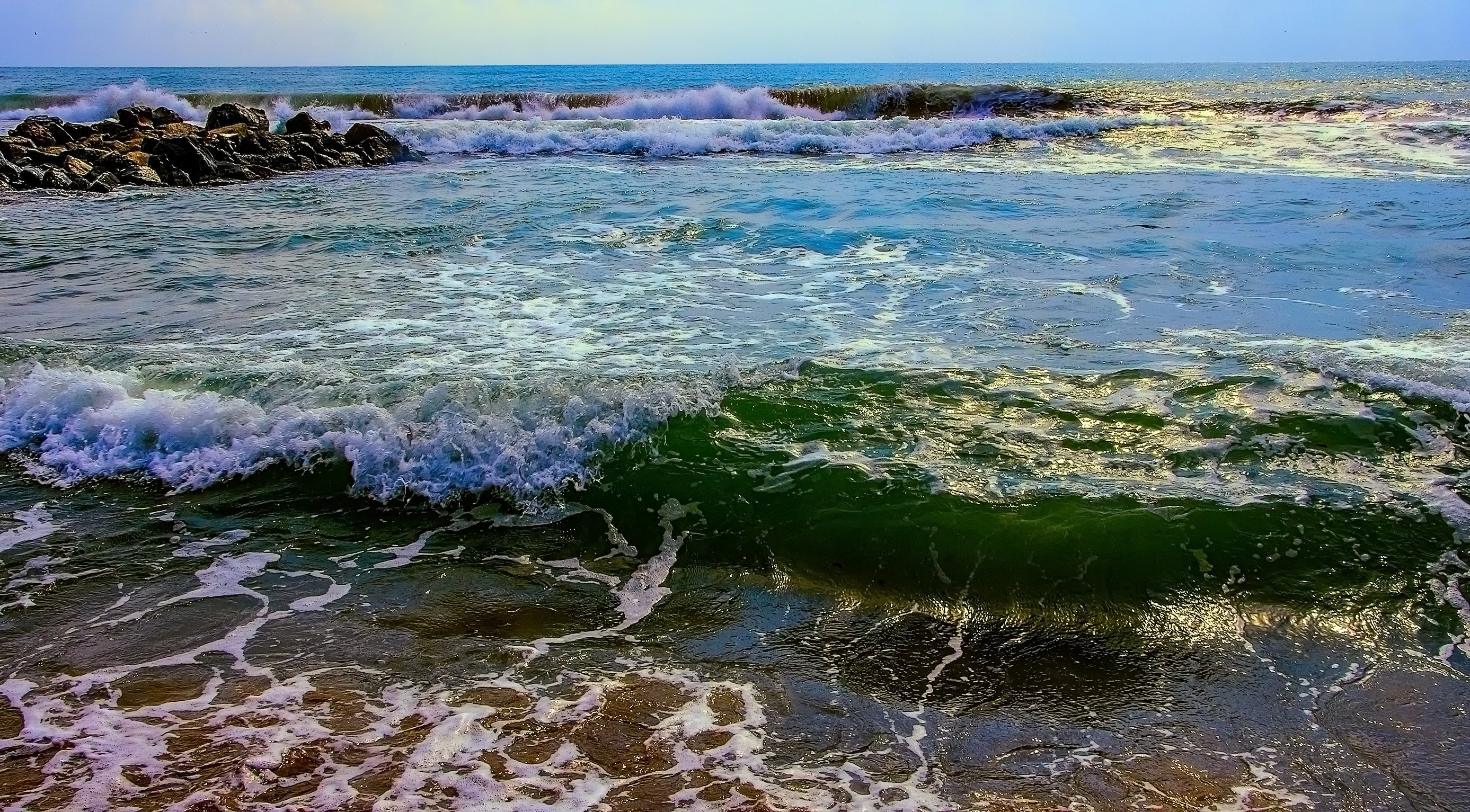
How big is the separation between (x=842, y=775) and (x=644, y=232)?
9512 millimetres

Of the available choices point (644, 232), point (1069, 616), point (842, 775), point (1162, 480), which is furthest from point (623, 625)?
point (644, 232)

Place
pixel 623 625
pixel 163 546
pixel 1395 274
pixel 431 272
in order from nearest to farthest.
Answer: pixel 623 625 < pixel 163 546 < pixel 1395 274 < pixel 431 272

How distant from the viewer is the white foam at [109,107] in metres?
32.7

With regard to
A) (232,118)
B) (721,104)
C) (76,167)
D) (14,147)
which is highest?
→ (721,104)

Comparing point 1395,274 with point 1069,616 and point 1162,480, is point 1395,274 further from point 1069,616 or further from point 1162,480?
point 1069,616

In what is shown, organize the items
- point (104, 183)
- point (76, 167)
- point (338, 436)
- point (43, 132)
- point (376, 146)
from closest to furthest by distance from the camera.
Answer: point (338, 436), point (104, 183), point (76, 167), point (43, 132), point (376, 146)

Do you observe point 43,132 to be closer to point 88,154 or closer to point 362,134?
point 88,154

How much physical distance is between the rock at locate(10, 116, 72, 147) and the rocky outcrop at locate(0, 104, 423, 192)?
2 cm

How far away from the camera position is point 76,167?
16.8 meters

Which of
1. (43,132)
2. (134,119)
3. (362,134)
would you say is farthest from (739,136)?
(43,132)

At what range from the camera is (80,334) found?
7.33 m

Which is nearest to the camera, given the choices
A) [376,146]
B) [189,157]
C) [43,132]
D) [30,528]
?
[30,528]

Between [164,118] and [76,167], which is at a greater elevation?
[164,118]

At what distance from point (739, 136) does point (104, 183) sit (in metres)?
14.6
